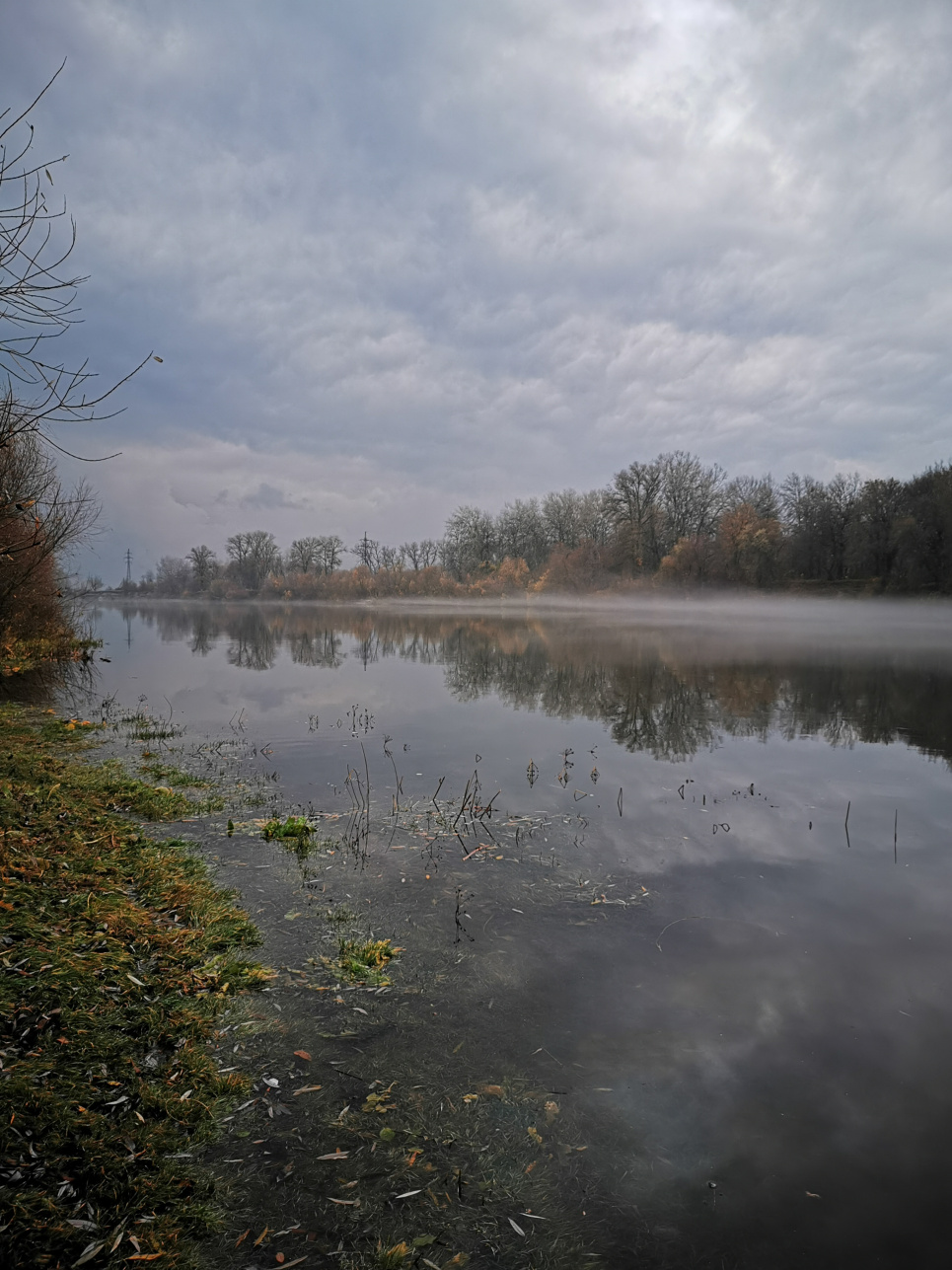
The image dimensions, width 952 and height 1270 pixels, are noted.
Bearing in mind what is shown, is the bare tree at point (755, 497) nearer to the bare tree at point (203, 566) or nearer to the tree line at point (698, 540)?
the tree line at point (698, 540)

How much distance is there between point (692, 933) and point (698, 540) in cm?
7461

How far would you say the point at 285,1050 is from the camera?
172 inches

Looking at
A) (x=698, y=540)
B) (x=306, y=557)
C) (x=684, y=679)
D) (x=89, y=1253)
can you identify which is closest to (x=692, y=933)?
(x=89, y=1253)

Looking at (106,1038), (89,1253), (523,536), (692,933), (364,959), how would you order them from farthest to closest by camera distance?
(523,536) < (692,933) < (364,959) < (106,1038) < (89,1253)

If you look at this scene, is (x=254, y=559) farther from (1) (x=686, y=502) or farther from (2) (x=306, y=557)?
(1) (x=686, y=502)

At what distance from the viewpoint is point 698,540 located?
75500 millimetres

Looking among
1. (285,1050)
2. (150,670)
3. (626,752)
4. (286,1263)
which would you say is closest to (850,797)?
(626,752)

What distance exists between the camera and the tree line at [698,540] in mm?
62188

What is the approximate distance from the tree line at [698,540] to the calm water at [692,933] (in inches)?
2171

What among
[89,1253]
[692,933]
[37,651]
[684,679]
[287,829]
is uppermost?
[37,651]

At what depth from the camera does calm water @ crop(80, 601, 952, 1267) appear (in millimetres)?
3648

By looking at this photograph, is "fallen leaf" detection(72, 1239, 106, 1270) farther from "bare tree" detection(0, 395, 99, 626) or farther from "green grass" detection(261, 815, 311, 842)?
"bare tree" detection(0, 395, 99, 626)

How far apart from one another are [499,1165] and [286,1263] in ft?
3.93

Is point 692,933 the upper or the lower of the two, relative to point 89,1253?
lower
